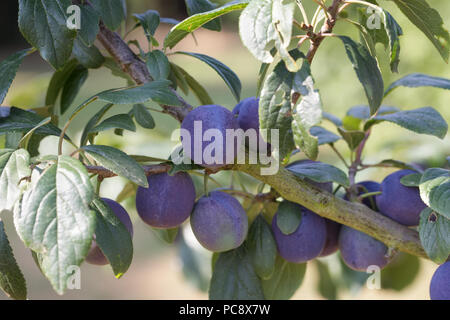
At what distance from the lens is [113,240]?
1.68 feet

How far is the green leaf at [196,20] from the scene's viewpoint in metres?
0.49

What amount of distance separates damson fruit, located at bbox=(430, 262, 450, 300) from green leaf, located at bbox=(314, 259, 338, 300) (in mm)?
412

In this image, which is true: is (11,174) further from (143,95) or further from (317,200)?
(317,200)

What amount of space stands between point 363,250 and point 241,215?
0.57 feet

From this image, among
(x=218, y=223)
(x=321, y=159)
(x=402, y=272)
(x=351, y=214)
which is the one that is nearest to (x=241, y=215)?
(x=218, y=223)

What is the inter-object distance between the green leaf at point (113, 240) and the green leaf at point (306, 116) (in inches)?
8.0

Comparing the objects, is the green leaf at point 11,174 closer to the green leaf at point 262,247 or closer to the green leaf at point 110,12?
the green leaf at point 110,12

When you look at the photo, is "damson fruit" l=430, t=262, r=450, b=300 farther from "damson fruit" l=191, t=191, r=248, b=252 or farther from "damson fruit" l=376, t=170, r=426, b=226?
"damson fruit" l=191, t=191, r=248, b=252

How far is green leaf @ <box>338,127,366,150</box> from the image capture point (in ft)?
2.43

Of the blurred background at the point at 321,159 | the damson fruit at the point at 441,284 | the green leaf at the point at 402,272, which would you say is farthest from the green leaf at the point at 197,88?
the green leaf at the point at 402,272

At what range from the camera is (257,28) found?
16.8 inches
